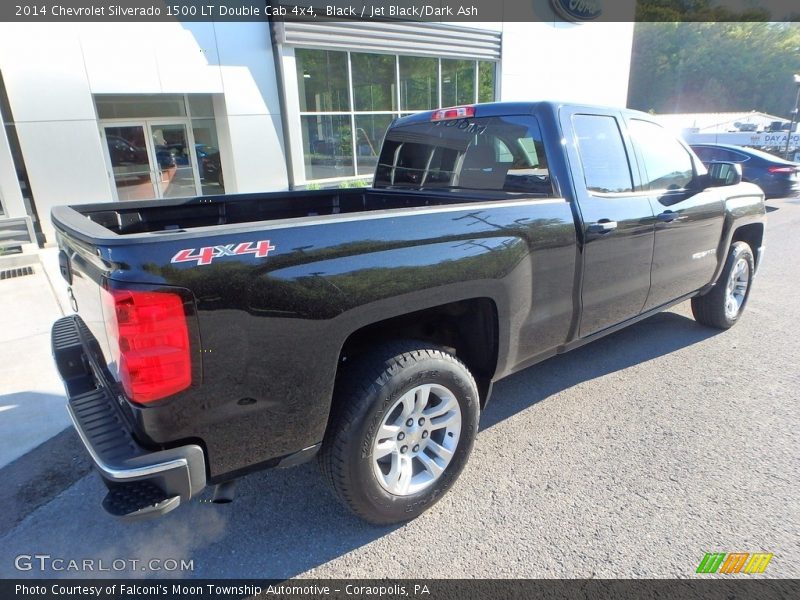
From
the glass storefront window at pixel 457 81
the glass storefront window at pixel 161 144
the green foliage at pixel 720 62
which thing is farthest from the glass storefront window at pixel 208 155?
the green foliage at pixel 720 62

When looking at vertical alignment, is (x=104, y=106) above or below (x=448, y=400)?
above

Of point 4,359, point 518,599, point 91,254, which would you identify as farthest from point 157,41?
point 518,599

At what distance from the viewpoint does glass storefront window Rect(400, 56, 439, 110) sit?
13250 mm

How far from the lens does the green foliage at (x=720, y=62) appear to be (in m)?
61.1

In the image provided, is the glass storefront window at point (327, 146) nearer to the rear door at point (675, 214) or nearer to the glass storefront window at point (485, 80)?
the glass storefront window at point (485, 80)

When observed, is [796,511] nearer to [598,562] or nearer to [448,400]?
[598,562]

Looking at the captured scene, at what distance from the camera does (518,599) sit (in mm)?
2059

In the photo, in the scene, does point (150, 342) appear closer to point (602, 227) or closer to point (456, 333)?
point (456, 333)

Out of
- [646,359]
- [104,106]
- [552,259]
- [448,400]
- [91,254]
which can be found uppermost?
[104,106]

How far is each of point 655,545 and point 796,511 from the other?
81cm

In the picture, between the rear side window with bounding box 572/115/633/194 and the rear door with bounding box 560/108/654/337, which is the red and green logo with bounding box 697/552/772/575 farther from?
the rear side window with bounding box 572/115/633/194

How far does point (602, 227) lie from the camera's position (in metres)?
3.04

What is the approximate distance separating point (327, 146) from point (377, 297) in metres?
10.9

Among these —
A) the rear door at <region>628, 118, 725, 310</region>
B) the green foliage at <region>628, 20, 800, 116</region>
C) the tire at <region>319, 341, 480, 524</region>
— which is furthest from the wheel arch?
the green foliage at <region>628, 20, 800, 116</region>
